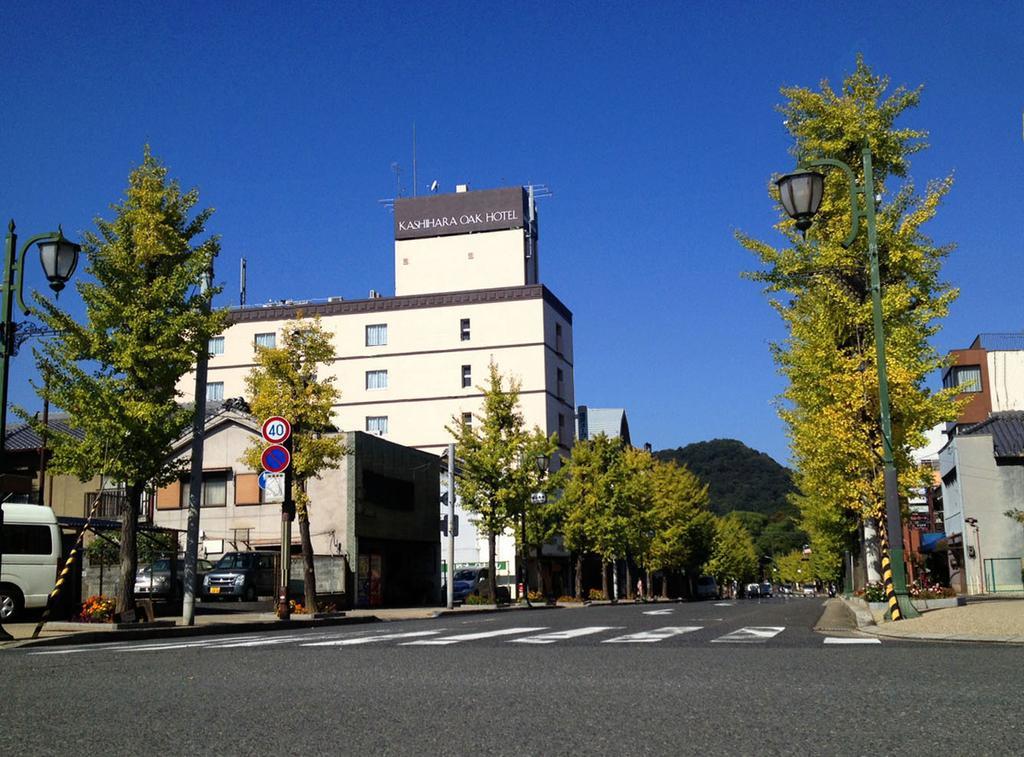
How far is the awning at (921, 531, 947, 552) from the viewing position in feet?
180

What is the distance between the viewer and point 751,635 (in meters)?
13.3

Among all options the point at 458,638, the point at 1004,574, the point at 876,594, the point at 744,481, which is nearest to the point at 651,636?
the point at 458,638

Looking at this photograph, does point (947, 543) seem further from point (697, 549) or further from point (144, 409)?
point (144, 409)

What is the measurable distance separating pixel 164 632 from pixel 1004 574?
4005 cm

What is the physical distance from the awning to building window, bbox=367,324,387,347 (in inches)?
1467

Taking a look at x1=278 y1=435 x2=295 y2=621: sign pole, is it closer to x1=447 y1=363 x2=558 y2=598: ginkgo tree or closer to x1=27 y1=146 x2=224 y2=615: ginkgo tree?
x1=27 y1=146 x2=224 y2=615: ginkgo tree

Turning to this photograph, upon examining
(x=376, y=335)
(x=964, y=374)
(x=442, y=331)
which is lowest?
(x=964, y=374)

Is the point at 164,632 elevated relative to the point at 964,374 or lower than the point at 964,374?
lower

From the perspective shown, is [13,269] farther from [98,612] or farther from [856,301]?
[856,301]

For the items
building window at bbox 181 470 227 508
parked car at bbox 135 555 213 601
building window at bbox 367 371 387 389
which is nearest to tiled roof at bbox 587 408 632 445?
building window at bbox 367 371 387 389

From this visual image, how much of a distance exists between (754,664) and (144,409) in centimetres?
1515

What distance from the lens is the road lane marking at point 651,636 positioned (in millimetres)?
12125

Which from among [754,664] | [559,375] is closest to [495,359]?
[559,375]

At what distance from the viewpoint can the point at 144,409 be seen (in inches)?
793
